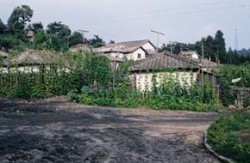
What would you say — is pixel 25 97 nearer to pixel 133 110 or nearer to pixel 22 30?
pixel 133 110

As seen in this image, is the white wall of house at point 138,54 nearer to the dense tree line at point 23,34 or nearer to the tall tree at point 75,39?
the dense tree line at point 23,34

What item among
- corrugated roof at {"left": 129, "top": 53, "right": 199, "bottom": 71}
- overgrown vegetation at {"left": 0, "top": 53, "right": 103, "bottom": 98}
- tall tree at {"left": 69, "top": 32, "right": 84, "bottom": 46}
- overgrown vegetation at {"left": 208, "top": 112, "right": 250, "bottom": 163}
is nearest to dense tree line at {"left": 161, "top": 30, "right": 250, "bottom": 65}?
tall tree at {"left": 69, "top": 32, "right": 84, "bottom": 46}

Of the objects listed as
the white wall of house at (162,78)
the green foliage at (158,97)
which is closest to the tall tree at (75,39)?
the white wall of house at (162,78)

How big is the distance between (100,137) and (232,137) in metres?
4.19

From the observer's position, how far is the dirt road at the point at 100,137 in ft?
37.7

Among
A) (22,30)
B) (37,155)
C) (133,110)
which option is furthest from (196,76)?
(22,30)

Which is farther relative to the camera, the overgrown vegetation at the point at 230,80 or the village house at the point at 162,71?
the village house at the point at 162,71

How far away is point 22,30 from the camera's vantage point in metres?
71.1

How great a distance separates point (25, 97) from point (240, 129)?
19.5m

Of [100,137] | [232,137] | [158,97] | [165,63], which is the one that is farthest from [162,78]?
[232,137]

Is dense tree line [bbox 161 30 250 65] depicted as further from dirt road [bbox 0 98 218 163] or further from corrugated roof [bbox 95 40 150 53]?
dirt road [bbox 0 98 218 163]

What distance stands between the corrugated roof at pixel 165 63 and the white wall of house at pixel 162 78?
1.84ft

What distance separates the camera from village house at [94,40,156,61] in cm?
6994

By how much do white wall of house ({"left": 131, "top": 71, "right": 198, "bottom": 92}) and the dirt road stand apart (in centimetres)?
576
